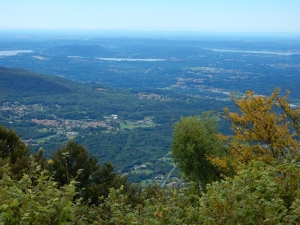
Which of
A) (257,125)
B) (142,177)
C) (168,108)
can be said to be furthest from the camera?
(168,108)

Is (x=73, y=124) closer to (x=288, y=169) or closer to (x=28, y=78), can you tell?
(x=28, y=78)

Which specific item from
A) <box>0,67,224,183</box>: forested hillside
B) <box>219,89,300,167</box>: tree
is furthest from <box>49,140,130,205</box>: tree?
<box>0,67,224,183</box>: forested hillside

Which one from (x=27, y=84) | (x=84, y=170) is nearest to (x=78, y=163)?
(x=84, y=170)

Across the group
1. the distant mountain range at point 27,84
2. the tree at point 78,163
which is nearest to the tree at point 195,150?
the tree at point 78,163

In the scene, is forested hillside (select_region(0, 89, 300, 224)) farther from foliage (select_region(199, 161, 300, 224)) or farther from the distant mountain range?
the distant mountain range

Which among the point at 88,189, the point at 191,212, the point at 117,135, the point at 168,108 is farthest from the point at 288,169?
the point at 168,108

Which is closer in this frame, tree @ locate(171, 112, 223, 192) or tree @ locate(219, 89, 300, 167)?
tree @ locate(219, 89, 300, 167)

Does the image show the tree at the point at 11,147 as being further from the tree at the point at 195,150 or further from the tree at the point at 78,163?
the tree at the point at 195,150
